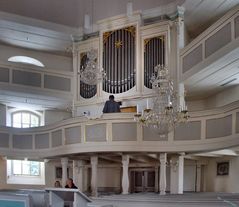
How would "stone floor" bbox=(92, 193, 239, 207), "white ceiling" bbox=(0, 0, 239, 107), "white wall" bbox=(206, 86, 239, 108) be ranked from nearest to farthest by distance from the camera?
1. "stone floor" bbox=(92, 193, 239, 207)
2. "white ceiling" bbox=(0, 0, 239, 107)
3. "white wall" bbox=(206, 86, 239, 108)

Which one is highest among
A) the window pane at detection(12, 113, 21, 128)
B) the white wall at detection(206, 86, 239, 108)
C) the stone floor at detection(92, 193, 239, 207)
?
the white wall at detection(206, 86, 239, 108)

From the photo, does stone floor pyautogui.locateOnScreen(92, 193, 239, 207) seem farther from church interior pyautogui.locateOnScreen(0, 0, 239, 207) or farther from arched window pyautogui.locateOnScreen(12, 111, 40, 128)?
arched window pyautogui.locateOnScreen(12, 111, 40, 128)

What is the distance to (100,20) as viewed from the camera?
15.7 m

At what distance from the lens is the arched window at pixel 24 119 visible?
1831 cm

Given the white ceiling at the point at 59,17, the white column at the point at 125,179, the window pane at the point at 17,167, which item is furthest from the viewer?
the window pane at the point at 17,167

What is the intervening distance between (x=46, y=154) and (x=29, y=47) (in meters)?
5.36

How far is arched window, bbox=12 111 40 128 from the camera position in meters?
18.3

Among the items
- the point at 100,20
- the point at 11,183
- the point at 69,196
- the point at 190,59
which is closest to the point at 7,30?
the point at 100,20

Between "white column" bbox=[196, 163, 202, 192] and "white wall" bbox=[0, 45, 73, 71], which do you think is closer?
"white column" bbox=[196, 163, 202, 192]

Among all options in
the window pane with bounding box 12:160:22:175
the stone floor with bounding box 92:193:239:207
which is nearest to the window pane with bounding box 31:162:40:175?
the window pane with bounding box 12:160:22:175

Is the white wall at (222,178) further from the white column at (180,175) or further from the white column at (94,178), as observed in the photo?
the white column at (94,178)

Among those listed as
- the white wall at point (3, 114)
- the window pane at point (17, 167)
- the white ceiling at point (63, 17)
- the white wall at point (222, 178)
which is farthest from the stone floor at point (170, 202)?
the window pane at point (17, 167)

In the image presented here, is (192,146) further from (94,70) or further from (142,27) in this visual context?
(142,27)

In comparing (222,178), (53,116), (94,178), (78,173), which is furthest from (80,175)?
(222,178)
